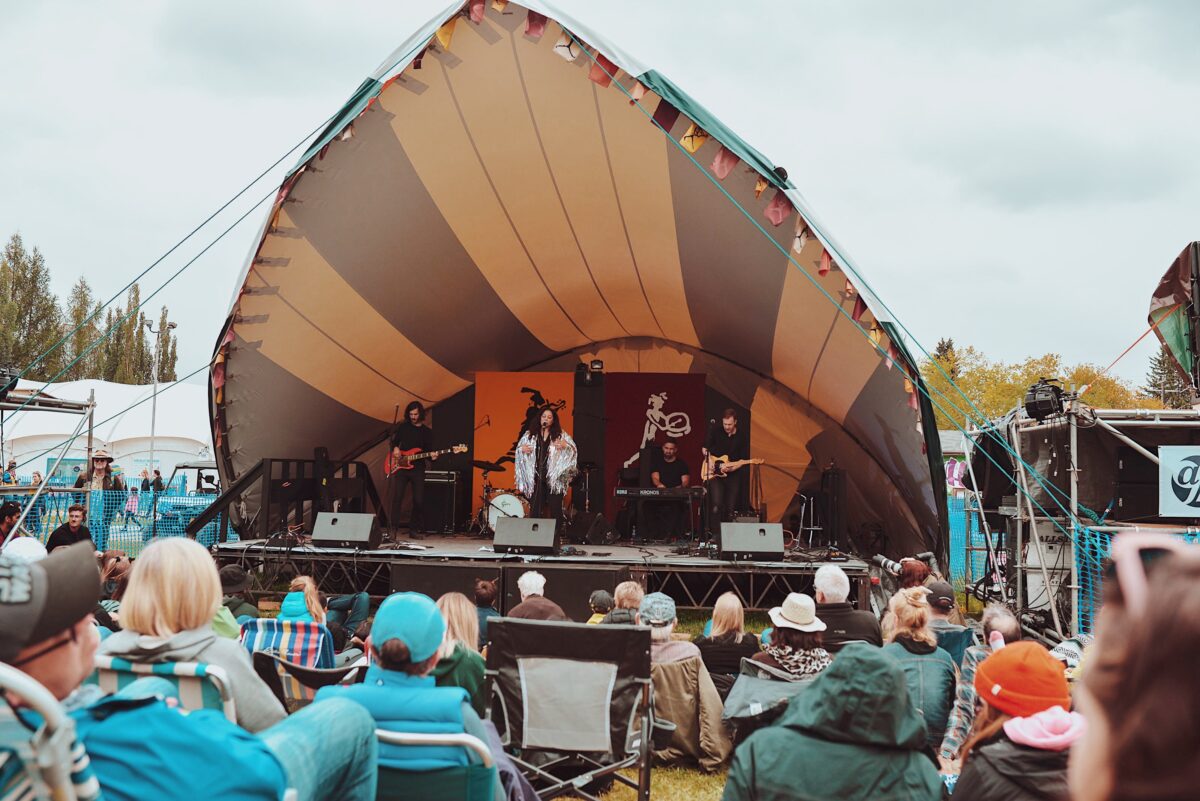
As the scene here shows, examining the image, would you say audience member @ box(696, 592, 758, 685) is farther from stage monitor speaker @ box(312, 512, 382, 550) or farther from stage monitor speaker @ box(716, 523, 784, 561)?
stage monitor speaker @ box(312, 512, 382, 550)

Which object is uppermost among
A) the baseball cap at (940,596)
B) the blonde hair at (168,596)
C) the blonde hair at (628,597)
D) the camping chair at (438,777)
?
the blonde hair at (168,596)

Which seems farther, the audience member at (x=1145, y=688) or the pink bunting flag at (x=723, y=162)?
the pink bunting flag at (x=723, y=162)

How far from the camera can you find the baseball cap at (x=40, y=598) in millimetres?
1024

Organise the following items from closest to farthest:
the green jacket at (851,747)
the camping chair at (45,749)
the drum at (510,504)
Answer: the camping chair at (45,749)
the green jacket at (851,747)
the drum at (510,504)

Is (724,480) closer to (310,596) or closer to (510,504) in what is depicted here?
(510,504)

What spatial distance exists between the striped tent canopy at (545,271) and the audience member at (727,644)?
2.39m

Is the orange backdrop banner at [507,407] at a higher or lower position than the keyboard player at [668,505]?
higher

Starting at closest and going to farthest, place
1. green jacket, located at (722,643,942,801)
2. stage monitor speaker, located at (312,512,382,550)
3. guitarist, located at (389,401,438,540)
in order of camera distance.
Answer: green jacket, located at (722,643,942,801), stage monitor speaker, located at (312,512,382,550), guitarist, located at (389,401,438,540)

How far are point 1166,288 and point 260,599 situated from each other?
8.04m

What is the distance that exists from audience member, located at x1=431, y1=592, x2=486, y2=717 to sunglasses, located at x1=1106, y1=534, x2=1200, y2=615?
2147mm

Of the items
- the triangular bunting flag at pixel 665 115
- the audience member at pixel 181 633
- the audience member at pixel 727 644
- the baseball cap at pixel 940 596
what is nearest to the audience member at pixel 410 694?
the audience member at pixel 181 633

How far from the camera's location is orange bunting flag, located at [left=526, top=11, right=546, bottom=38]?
5664mm

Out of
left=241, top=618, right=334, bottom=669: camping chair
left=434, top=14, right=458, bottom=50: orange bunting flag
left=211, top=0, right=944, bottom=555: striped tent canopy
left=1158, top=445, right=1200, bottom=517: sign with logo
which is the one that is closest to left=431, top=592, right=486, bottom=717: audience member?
left=241, top=618, right=334, bottom=669: camping chair

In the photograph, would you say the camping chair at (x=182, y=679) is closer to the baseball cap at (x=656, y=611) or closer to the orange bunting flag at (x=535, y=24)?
the baseball cap at (x=656, y=611)
